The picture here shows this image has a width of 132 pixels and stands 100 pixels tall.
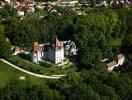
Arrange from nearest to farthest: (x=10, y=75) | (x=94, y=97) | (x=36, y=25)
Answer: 1. (x=94, y=97)
2. (x=10, y=75)
3. (x=36, y=25)

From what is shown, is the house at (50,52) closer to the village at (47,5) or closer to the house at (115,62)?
the house at (115,62)

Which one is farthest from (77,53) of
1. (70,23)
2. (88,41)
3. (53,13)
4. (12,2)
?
(12,2)

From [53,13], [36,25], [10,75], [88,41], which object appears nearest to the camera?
[10,75]

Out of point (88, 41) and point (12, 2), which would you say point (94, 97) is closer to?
point (88, 41)

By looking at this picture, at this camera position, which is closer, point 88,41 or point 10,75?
point 10,75

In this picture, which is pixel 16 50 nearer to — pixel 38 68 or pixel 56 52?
pixel 38 68

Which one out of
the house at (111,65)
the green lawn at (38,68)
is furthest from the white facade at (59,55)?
the house at (111,65)
